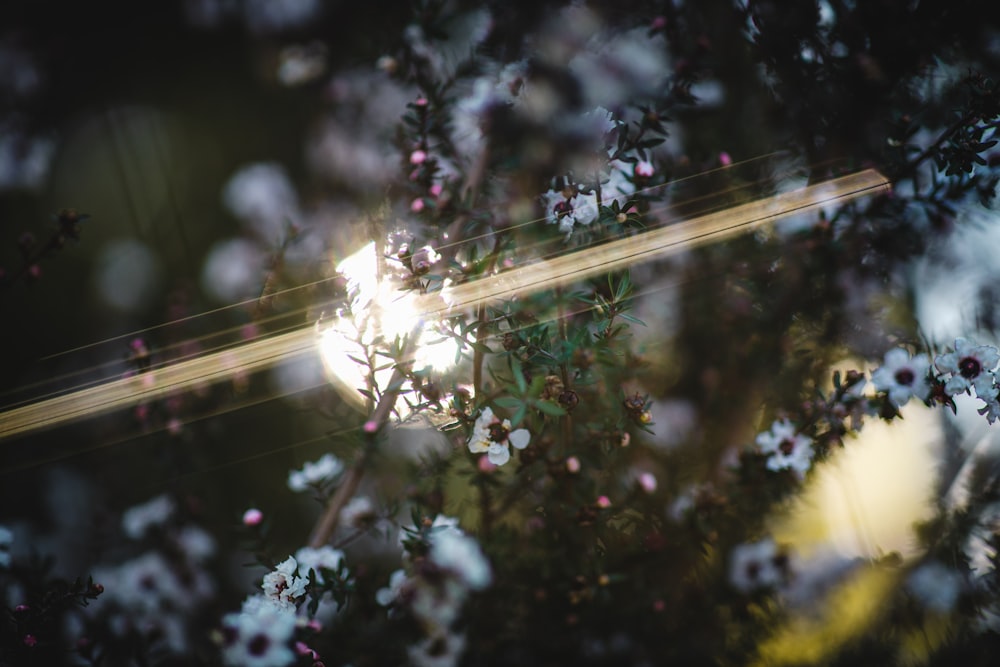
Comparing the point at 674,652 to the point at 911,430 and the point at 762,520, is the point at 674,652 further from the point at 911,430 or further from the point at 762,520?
the point at 911,430

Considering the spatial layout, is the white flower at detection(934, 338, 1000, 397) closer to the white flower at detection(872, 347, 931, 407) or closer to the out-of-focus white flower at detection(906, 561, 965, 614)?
the white flower at detection(872, 347, 931, 407)

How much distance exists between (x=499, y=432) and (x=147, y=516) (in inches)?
43.9

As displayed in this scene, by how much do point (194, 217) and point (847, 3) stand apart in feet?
6.44

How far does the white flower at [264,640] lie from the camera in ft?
2.75

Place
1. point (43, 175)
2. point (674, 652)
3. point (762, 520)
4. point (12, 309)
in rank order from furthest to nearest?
point (43, 175) → point (12, 309) → point (762, 520) → point (674, 652)

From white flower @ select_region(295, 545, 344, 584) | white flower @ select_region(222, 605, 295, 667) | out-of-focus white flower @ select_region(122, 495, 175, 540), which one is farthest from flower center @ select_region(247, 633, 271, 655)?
out-of-focus white flower @ select_region(122, 495, 175, 540)

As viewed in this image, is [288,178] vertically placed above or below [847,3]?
above

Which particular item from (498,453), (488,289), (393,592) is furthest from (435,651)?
(488,289)

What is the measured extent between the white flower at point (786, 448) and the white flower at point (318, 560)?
0.87 metres

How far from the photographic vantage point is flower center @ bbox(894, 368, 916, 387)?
93 cm

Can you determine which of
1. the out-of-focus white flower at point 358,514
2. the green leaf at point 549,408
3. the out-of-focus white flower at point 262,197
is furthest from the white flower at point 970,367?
the out-of-focus white flower at point 262,197

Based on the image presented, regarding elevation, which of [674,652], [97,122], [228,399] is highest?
[97,122]

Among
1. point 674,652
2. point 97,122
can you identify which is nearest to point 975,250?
point 674,652

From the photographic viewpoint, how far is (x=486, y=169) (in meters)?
1.20
